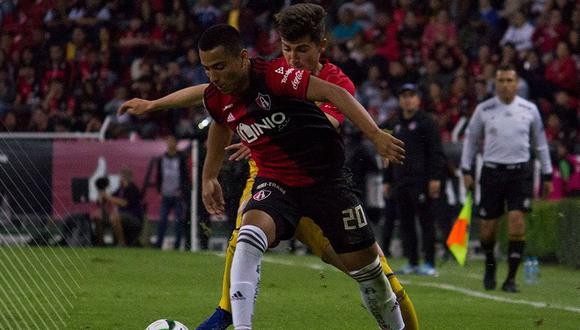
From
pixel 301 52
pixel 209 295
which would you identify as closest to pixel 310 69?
pixel 301 52

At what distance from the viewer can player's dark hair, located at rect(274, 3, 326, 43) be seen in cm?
827

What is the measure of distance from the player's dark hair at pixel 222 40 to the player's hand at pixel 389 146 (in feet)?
→ 3.28

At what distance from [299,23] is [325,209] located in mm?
1352

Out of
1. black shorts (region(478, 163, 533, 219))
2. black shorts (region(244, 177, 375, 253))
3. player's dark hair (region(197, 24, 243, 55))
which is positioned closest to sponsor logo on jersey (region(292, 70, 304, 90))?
player's dark hair (region(197, 24, 243, 55))

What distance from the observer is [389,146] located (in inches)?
267

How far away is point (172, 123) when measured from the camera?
23734mm

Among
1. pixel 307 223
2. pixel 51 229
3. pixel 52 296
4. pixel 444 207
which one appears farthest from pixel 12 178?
pixel 307 223

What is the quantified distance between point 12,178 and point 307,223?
44.6ft

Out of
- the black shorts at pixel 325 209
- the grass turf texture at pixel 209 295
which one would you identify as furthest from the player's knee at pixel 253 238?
the grass turf texture at pixel 209 295

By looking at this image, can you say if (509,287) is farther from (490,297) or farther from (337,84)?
(337,84)

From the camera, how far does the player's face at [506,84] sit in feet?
45.6

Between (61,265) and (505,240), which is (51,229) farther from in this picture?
(505,240)

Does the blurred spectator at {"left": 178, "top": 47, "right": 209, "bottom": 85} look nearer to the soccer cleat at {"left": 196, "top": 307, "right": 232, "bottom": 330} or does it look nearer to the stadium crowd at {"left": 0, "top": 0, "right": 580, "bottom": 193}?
the stadium crowd at {"left": 0, "top": 0, "right": 580, "bottom": 193}

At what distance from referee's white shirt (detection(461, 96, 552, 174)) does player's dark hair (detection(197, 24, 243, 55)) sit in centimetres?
693
